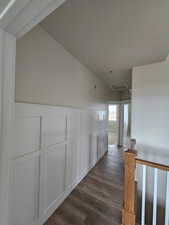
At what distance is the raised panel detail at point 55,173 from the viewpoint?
1.77 m

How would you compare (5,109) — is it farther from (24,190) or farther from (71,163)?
(71,163)

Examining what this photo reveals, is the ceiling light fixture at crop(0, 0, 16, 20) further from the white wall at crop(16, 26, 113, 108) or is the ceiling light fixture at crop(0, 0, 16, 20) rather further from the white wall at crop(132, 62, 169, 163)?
the white wall at crop(132, 62, 169, 163)

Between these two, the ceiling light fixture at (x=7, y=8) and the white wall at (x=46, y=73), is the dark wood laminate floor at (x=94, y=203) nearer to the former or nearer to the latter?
the white wall at (x=46, y=73)

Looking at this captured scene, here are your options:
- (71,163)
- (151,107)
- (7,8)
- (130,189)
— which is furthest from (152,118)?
(7,8)

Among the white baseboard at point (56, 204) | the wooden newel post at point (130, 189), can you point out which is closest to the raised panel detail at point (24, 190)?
the white baseboard at point (56, 204)

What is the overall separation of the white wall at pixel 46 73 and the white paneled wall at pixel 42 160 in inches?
7.5

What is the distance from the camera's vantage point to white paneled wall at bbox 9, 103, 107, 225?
1.33 metres

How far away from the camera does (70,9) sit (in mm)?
1348

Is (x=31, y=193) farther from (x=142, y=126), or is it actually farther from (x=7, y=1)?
(x=142, y=126)

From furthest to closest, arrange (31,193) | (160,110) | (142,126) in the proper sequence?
(142,126)
(160,110)
(31,193)

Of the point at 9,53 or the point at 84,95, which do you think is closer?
the point at 9,53

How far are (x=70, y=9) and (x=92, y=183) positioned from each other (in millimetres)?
3162

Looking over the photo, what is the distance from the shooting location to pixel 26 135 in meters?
1.40

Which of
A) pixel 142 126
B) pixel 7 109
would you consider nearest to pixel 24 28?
pixel 7 109
